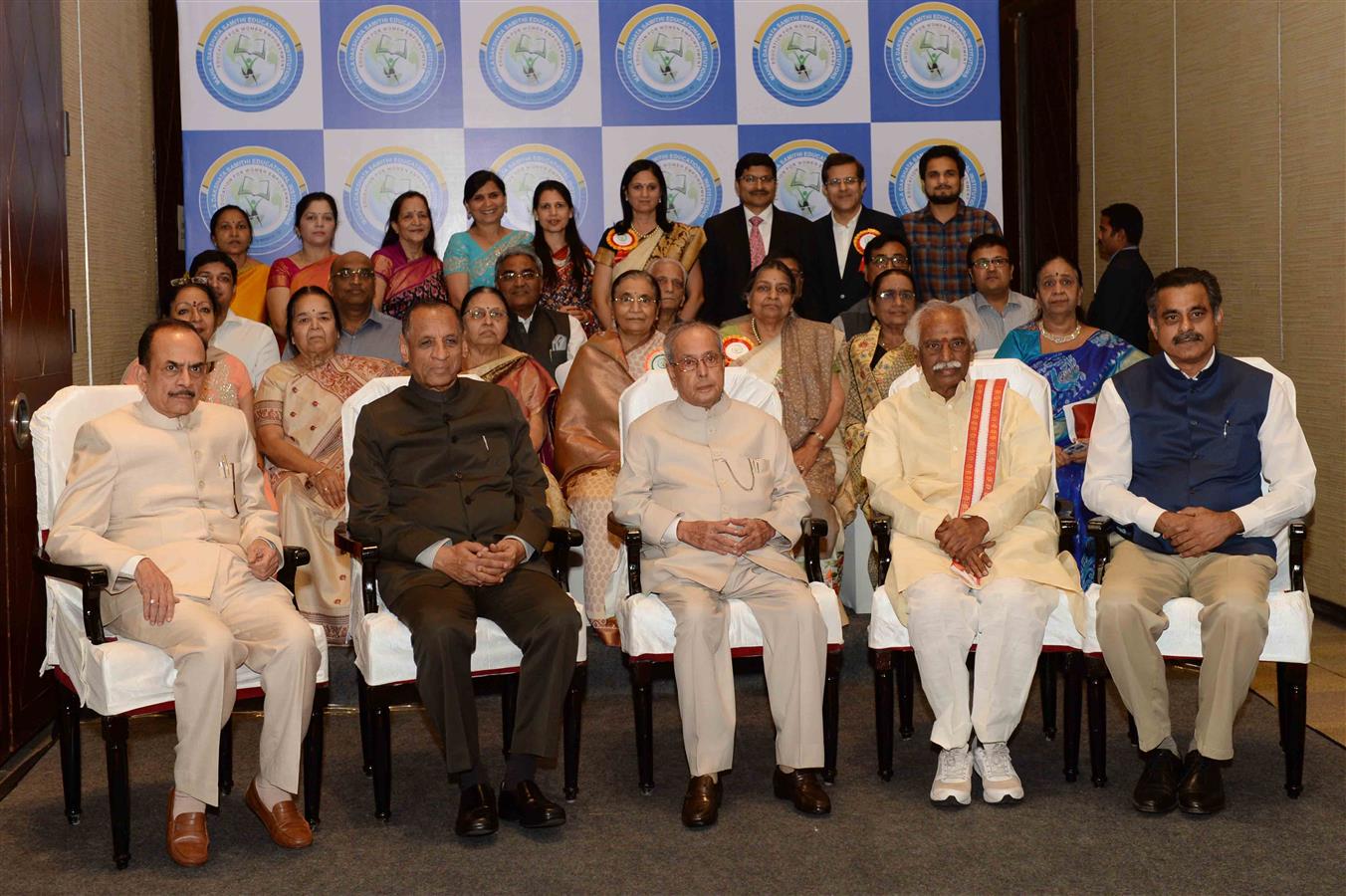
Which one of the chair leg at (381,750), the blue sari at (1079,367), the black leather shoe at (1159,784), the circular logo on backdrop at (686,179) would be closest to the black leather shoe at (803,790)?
the black leather shoe at (1159,784)

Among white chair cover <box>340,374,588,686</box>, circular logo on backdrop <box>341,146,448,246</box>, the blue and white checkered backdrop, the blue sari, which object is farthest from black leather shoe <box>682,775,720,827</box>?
circular logo on backdrop <box>341,146,448,246</box>

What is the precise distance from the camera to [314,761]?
363 centimetres

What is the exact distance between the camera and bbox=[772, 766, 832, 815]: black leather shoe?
11.9ft

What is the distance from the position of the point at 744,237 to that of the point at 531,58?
1453mm

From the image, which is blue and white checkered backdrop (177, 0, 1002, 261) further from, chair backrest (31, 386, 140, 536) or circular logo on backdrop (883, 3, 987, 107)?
chair backrest (31, 386, 140, 536)

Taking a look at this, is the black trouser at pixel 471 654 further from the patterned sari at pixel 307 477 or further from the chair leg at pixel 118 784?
the patterned sari at pixel 307 477

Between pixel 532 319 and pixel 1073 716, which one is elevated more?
pixel 532 319

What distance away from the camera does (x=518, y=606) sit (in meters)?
3.70

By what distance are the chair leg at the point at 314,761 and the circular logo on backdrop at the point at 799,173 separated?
3.97m

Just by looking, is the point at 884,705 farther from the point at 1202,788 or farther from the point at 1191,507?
the point at 1191,507

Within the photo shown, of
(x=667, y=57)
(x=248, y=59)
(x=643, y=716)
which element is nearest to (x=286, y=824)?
(x=643, y=716)

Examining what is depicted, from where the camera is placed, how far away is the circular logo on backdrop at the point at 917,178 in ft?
22.5

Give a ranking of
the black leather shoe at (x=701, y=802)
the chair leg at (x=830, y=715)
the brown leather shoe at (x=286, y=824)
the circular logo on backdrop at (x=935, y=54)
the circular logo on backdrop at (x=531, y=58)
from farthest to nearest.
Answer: the circular logo on backdrop at (x=935, y=54)
the circular logo on backdrop at (x=531, y=58)
the chair leg at (x=830, y=715)
the black leather shoe at (x=701, y=802)
the brown leather shoe at (x=286, y=824)

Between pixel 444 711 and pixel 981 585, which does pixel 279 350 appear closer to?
pixel 444 711
